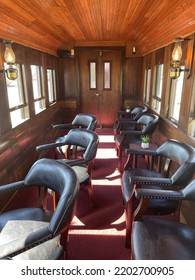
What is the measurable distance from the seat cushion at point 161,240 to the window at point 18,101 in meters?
2.10

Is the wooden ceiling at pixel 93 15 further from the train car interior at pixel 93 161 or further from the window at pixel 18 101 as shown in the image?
the window at pixel 18 101

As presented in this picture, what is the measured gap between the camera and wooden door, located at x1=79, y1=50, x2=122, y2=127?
5.34 meters

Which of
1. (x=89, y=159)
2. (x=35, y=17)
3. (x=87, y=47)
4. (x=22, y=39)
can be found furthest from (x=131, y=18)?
(x=87, y=47)

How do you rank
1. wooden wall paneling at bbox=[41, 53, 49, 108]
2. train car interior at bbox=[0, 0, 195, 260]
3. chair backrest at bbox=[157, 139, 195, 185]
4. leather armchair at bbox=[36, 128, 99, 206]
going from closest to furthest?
train car interior at bbox=[0, 0, 195, 260] < chair backrest at bbox=[157, 139, 195, 185] < leather armchair at bbox=[36, 128, 99, 206] < wooden wall paneling at bbox=[41, 53, 49, 108]

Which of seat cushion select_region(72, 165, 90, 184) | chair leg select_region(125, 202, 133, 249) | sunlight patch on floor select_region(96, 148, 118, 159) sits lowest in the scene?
sunlight patch on floor select_region(96, 148, 118, 159)

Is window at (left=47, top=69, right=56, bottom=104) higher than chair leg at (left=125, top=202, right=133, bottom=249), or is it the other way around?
window at (left=47, top=69, right=56, bottom=104)

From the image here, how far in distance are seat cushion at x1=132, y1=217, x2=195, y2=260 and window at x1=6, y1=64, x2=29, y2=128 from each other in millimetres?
2102

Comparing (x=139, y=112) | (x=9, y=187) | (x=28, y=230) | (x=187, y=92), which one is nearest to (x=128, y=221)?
(x=28, y=230)

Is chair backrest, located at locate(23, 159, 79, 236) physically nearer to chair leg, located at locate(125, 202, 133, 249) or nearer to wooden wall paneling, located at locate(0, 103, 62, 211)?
chair leg, located at locate(125, 202, 133, 249)

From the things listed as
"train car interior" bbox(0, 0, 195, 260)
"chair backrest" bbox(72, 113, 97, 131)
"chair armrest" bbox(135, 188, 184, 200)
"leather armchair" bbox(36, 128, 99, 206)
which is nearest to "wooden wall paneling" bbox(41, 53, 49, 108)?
"train car interior" bbox(0, 0, 195, 260)

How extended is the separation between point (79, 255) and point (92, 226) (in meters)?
0.37

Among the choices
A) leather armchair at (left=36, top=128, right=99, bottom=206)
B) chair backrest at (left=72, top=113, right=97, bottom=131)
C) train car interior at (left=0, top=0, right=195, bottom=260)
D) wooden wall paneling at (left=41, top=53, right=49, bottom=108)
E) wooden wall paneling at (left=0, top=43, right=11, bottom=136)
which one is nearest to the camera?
train car interior at (left=0, top=0, right=195, bottom=260)

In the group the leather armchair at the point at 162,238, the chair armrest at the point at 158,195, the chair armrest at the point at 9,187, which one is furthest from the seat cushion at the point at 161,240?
the chair armrest at the point at 9,187

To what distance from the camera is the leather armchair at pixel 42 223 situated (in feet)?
3.49
